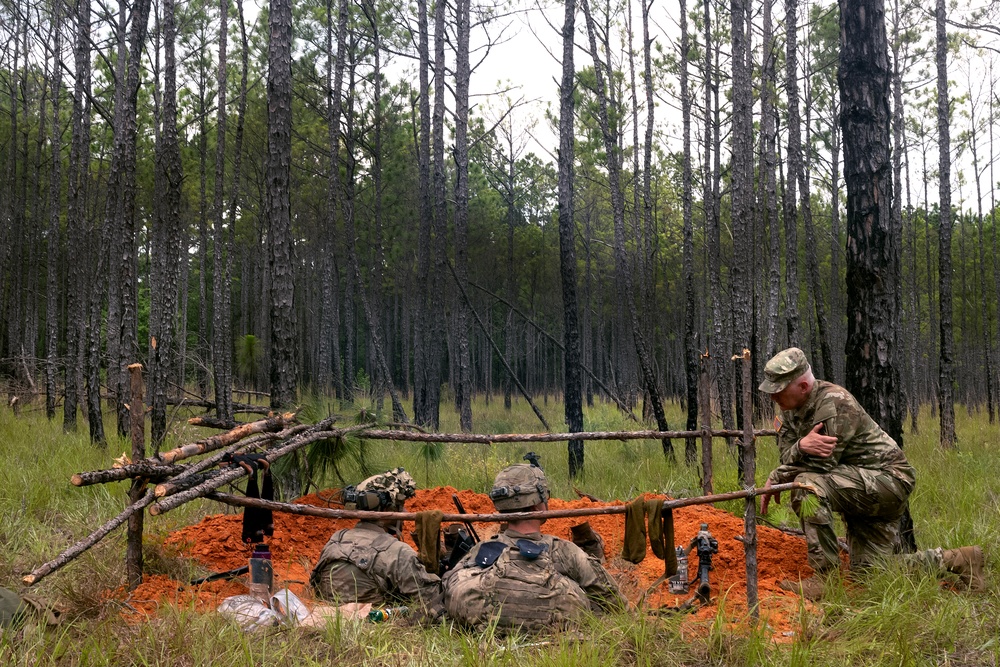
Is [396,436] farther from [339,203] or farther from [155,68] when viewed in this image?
[339,203]

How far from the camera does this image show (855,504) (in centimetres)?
455

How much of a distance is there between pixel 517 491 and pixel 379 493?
1.01 meters

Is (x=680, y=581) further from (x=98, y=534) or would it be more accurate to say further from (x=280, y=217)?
(x=280, y=217)

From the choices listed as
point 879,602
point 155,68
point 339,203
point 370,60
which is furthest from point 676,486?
point 339,203

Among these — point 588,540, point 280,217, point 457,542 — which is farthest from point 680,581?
point 280,217

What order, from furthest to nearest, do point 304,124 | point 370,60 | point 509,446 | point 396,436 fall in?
point 304,124
point 370,60
point 509,446
point 396,436

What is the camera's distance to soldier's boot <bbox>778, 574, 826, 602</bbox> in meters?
4.35

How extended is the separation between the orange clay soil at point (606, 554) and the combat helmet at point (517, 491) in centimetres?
79

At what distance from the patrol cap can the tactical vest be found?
188 cm

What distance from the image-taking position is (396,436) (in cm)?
589

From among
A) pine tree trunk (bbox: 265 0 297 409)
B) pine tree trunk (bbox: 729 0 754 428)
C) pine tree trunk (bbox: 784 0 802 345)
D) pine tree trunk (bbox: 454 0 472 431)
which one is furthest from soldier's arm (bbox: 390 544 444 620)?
pine tree trunk (bbox: 454 0 472 431)

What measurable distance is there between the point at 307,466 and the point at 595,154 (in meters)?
17.3

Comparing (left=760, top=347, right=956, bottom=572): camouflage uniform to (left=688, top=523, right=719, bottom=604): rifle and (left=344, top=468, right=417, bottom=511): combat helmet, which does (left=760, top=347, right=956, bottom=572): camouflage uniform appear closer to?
(left=688, top=523, right=719, bottom=604): rifle

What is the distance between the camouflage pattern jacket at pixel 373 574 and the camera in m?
4.30
